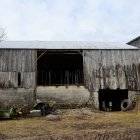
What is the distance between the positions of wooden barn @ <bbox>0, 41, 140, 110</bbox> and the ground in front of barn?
6.39ft

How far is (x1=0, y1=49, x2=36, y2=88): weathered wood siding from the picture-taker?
30047 mm

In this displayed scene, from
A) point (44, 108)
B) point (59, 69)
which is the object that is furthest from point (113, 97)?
point (44, 108)

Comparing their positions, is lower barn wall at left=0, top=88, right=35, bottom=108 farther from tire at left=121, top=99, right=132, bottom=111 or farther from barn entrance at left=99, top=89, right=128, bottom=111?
tire at left=121, top=99, right=132, bottom=111

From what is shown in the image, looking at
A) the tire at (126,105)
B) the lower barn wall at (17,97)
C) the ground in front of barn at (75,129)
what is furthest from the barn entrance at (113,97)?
the lower barn wall at (17,97)

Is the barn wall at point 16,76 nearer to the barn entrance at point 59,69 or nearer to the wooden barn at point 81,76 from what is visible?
the wooden barn at point 81,76

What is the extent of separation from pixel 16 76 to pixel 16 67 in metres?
0.78

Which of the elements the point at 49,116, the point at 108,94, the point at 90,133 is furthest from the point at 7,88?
the point at 90,133

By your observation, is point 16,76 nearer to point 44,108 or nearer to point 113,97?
point 44,108

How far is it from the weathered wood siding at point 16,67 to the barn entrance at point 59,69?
11.4 feet

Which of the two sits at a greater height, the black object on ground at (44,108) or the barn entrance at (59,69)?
the barn entrance at (59,69)

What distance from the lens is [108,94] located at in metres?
35.2

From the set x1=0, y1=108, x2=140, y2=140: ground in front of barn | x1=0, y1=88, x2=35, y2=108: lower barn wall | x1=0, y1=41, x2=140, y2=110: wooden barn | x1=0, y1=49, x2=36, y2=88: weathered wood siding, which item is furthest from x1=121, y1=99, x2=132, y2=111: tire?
x1=0, y1=49, x2=36, y2=88: weathered wood siding

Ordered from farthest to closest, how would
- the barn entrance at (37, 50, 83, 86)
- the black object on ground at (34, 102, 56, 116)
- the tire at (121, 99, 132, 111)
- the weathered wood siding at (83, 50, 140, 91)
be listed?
the barn entrance at (37, 50, 83, 86)
the weathered wood siding at (83, 50, 140, 91)
the tire at (121, 99, 132, 111)
the black object on ground at (34, 102, 56, 116)

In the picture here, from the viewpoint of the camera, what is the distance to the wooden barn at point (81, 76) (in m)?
29.9
